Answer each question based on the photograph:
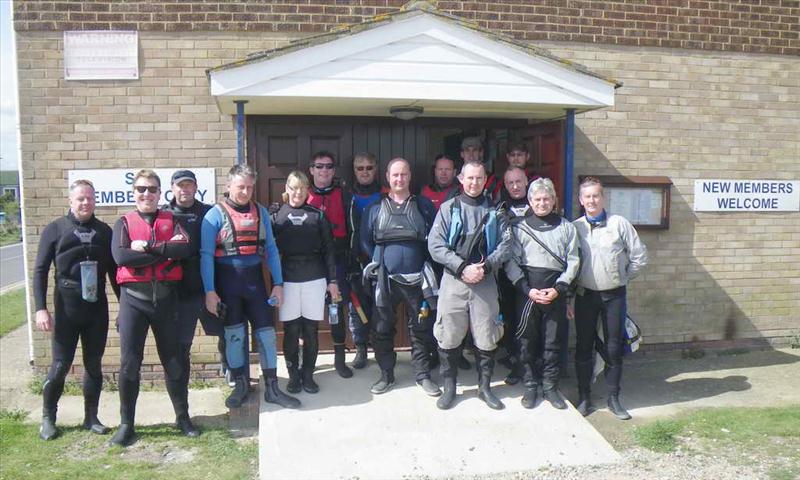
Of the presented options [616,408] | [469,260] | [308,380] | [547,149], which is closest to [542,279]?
[469,260]

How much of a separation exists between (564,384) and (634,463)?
1.54 meters

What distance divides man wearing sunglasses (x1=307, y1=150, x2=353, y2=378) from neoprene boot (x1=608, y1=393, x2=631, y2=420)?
6.76 feet

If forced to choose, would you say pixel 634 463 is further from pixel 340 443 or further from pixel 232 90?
pixel 232 90

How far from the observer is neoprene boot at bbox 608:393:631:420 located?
202 inches

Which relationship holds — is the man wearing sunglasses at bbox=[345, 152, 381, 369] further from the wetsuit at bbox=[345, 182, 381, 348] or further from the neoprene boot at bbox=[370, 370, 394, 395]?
the neoprene boot at bbox=[370, 370, 394, 395]

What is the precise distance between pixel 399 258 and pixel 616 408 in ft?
6.79

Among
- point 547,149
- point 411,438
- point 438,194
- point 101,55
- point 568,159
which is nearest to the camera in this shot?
point 411,438

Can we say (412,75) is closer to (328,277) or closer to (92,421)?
(328,277)

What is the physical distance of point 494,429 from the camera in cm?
460

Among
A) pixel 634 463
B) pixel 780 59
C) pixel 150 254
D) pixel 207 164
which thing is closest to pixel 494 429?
pixel 634 463

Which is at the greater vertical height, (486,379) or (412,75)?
(412,75)

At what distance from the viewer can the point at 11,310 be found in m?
10.8

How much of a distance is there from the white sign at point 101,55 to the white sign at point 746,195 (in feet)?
18.3

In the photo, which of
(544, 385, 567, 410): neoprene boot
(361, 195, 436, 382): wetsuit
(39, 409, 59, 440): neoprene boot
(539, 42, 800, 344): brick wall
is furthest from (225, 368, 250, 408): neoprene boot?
(539, 42, 800, 344): brick wall
